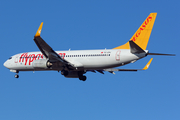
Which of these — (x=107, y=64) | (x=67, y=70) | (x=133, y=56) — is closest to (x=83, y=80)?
(x=67, y=70)

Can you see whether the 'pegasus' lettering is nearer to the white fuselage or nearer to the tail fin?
the tail fin

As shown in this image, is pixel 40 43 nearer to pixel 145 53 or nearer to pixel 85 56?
pixel 85 56

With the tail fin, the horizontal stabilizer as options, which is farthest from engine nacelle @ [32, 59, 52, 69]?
the tail fin

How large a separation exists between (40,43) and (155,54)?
14301mm

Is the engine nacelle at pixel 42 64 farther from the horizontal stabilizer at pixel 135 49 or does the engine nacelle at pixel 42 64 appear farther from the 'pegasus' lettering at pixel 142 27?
the 'pegasus' lettering at pixel 142 27

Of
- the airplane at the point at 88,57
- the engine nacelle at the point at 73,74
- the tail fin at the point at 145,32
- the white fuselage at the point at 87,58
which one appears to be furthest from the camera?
the engine nacelle at the point at 73,74

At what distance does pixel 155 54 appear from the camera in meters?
45.5

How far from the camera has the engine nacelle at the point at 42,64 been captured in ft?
162

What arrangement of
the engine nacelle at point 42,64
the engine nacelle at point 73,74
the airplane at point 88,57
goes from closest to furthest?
the airplane at point 88,57, the engine nacelle at point 42,64, the engine nacelle at point 73,74

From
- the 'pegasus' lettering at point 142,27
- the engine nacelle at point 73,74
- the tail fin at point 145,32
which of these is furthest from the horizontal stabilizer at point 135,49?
the engine nacelle at point 73,74

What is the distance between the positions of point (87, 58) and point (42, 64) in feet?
20.2

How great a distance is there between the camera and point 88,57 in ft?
160

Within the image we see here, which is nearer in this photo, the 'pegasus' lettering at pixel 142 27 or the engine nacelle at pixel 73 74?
the 'pegasus' lettering at pixel 142 27

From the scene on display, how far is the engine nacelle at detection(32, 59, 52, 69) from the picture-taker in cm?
4931
